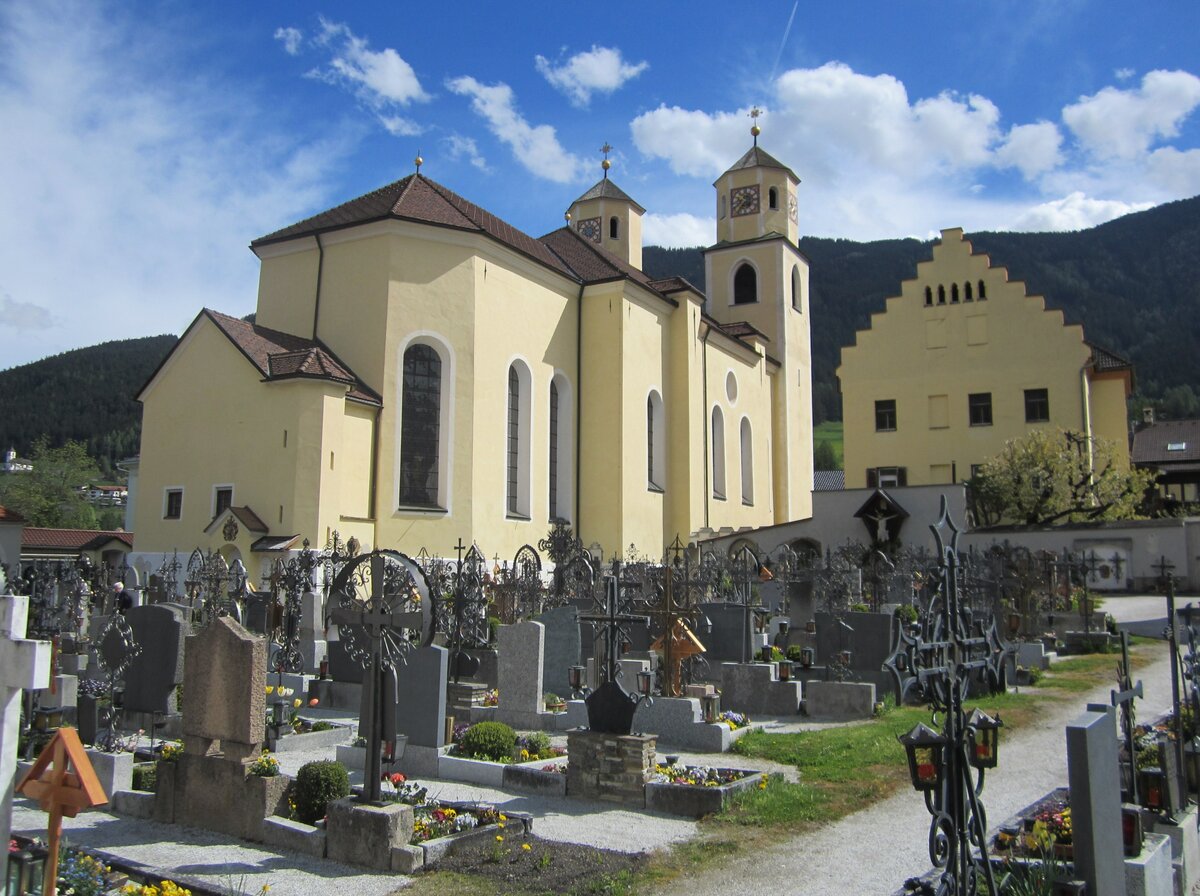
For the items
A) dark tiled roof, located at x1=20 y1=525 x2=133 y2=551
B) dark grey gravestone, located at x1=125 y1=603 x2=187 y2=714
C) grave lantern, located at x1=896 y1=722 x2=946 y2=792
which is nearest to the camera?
grave lantern, located at x1=896 y1=722 x2=946 y2=792

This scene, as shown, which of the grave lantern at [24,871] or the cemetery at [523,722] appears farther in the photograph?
the cemetery at [523,722]

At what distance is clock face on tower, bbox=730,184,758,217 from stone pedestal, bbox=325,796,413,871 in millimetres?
37530

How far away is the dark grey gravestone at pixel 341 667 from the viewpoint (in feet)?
42.8

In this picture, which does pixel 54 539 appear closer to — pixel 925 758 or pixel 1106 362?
pixel 925 758

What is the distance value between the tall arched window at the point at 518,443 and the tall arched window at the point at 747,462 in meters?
13.2

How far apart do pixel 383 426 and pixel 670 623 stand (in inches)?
557

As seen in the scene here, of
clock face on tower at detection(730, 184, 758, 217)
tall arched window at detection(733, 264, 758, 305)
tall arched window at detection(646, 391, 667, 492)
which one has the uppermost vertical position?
clock face on tower at detection(730, 184, 758, 217)

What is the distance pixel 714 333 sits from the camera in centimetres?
3519

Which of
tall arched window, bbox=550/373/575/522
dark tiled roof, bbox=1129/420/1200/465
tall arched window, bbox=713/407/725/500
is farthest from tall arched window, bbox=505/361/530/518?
dark tiled roof, bbox=1129/420/1200/465

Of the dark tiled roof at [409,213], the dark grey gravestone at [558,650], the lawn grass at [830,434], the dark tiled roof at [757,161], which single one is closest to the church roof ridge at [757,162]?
the dark tiled roof at [757,161]

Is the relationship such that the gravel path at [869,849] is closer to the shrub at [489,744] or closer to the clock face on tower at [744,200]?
the shrub at [489,744]

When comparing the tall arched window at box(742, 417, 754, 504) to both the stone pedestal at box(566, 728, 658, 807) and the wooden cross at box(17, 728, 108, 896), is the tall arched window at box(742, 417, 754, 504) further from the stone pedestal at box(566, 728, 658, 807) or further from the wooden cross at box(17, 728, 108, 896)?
the wooden cross at box(17, 728, 108, 896)

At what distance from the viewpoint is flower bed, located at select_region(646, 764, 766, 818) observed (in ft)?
25.8

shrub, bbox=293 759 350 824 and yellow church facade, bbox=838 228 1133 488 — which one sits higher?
yellow church facade, bbox=838 228 1133 488
